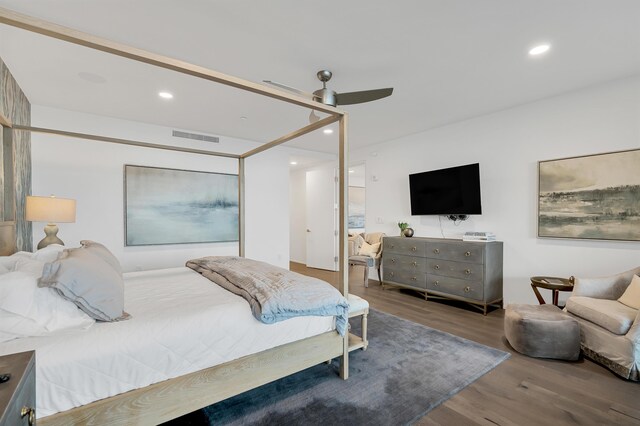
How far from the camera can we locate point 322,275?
597 cm

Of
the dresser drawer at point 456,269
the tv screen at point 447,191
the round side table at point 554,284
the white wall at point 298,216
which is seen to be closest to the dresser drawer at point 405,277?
the dresser drawer at point 456,269

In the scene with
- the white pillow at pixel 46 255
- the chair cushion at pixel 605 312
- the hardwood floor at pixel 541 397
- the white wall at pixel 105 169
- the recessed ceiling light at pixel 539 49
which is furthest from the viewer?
the white wall at pixel 105 169

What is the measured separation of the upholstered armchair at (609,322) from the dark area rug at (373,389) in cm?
70

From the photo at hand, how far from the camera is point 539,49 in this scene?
238 cm

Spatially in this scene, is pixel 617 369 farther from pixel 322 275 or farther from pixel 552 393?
pixel 322 275

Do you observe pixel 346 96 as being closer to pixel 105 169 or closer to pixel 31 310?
pixel 31 310

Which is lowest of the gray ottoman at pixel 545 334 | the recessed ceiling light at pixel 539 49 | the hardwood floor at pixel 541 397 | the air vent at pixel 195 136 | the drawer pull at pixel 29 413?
the hardwood floor at pixel 541 397

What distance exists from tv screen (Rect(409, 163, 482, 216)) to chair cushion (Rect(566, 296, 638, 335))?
5.19ft

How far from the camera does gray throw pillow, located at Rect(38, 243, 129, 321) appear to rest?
1426mm

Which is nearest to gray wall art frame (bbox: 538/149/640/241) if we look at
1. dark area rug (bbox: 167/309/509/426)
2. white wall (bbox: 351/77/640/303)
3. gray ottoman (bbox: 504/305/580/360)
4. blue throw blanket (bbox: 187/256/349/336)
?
white wall (bbox: 351/77/640/303)

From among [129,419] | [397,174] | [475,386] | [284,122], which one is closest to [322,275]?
[397,174]

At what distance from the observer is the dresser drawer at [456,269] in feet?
11.8

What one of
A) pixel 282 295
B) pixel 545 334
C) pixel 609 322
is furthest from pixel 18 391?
pixel 609 322

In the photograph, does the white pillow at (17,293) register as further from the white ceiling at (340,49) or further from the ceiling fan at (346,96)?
the ceiling fan at (346,96)
